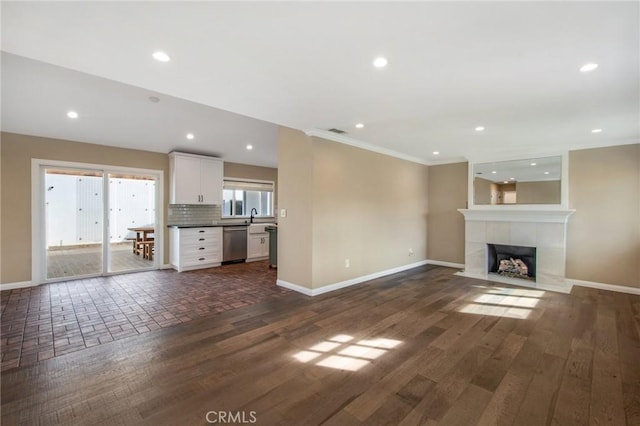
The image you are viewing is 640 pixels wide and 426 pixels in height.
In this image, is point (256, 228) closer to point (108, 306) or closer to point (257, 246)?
point (257, 246)

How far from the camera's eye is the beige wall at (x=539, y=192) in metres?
5.06

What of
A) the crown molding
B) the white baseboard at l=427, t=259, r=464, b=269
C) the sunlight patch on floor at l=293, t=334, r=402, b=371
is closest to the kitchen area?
the crown molding

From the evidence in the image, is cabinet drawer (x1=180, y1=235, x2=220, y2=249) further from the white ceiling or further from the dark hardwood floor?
the dark hardwood floor

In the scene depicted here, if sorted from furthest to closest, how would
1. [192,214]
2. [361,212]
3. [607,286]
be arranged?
[192,214], [361,212], [607,286]

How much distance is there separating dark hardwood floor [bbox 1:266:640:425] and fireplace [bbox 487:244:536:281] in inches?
65.5

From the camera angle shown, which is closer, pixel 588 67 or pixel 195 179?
pixel 588 67

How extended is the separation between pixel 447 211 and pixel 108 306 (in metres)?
6.48

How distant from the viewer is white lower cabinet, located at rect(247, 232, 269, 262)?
708 cm

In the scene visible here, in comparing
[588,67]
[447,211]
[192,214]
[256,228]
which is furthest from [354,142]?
[192,214]

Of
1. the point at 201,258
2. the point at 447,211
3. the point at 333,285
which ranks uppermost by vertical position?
the point at 447,211

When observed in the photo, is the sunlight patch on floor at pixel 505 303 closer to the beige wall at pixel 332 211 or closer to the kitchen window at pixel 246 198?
the beige wall at pixel 332 211

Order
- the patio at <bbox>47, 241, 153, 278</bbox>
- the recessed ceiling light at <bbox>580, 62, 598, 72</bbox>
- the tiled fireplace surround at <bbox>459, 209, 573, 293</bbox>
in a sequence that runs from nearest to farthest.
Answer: the recessed ceiling light at <bbox>580, 62, 598, 72</bbox> → the tiled fireplace surround at <bbox>459, 209, 573, 293</bbox> → the patio at <bbox>47, 241, 153, 278</bbox>

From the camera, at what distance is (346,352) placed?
8.41 ft

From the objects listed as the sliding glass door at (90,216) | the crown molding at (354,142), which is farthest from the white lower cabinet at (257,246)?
the crown molding at (354,142)
